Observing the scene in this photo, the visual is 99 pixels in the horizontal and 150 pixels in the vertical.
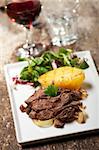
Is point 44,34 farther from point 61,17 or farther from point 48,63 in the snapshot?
point 48,63

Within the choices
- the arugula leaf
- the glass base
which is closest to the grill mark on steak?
the arugula leaf

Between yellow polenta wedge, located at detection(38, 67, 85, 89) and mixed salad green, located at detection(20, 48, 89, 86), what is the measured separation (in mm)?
24

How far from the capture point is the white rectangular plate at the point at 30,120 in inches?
35.6

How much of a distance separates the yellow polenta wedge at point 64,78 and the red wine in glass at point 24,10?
0.19 metres

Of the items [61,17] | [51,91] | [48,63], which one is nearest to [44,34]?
[61,17]

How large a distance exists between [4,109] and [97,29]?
1.30 feet

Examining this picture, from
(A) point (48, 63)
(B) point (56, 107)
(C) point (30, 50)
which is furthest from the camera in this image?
(C) point (30, 50)

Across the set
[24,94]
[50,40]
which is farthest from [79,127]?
[50,40]

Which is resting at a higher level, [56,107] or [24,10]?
[24,10]

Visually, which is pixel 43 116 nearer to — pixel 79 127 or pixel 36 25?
pixel 79 127

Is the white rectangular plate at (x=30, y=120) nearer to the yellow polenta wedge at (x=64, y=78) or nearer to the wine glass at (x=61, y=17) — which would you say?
the yellow polenta wedge at (x=64, y=78)

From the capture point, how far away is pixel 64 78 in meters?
0.98

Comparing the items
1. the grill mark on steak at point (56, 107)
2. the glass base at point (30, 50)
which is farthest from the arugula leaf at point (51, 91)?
the glass base at point (30, 50)

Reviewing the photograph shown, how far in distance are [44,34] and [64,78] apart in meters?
0.29
